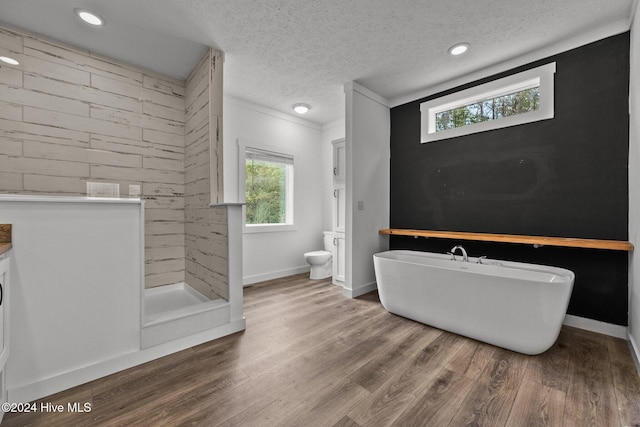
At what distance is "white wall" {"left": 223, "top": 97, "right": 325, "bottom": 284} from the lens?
11.8 feet

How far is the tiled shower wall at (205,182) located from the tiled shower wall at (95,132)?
24cm

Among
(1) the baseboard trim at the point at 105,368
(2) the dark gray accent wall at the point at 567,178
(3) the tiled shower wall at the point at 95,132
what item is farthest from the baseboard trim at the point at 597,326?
(3) the tiled shower wall at the point at 95,132

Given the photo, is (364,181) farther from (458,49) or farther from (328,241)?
(458,49)

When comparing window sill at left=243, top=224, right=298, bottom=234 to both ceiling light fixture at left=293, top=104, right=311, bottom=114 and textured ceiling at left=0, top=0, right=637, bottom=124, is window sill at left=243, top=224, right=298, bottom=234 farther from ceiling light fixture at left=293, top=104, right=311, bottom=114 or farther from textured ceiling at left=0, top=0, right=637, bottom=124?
textured ceiling at left=0, top=0, right=637, bottom=124

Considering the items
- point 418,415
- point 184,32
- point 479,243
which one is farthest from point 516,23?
point 418,415

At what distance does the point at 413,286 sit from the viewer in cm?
245

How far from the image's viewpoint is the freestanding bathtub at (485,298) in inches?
71.4

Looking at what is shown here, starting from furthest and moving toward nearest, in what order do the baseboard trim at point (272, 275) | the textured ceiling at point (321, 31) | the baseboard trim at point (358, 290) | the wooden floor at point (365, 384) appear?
the baseboard trim at point (272, 275), the baseboard trim at point (358, 290), the textured ceiling at point (321, 31), the wooden floor at point (365, 384)

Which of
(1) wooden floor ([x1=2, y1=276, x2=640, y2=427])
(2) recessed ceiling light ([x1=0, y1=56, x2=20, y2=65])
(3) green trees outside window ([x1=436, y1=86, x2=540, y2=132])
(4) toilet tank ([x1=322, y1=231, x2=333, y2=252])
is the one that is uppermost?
(2) recessed ceiling light ([x1=0, y1=56, x2=20, y2=65])

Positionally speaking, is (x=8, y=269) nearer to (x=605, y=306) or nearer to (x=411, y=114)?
(x=411, y=114)

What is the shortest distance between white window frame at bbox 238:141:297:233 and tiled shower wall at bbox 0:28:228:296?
72 centimetres

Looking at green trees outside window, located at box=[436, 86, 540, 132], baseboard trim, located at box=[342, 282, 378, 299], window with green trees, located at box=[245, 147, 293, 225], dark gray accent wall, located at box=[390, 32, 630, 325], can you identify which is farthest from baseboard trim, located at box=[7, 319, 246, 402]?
green trees outside window, located at box=[436, 86, 540, 132]

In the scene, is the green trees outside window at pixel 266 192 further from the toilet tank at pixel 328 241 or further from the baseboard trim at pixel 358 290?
the baseboard trim at pixel 358 290

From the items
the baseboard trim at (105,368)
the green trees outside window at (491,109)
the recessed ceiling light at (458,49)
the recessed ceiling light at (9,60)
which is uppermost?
the recessed ceiling light at (458,49)
